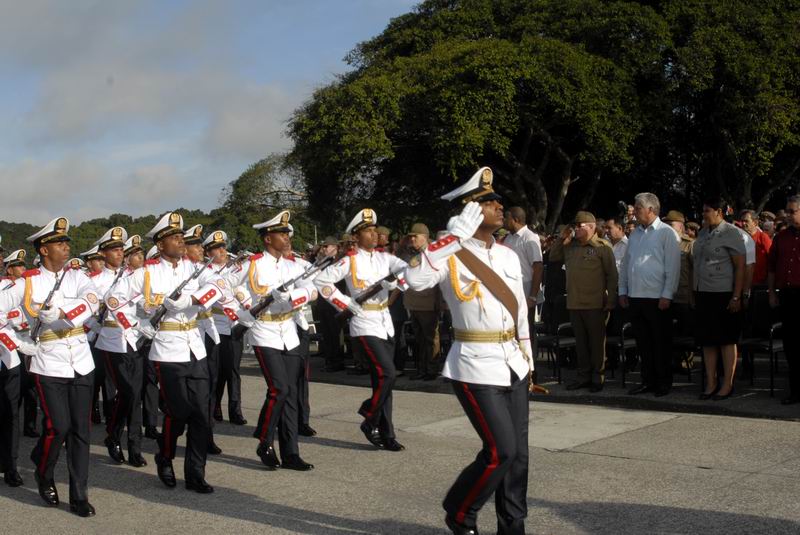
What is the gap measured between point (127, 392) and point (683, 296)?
6735mm

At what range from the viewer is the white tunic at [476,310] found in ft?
18.2

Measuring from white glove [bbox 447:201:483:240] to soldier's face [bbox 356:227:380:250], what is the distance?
3.82 meters

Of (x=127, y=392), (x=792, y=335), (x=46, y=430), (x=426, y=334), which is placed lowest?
(x=46, y=430)

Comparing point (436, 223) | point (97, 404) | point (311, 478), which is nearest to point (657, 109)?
point (436, 223)

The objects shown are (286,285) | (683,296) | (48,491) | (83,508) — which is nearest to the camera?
(83,508)

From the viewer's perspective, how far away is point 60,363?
7316mm

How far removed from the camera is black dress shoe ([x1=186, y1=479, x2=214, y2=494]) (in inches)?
299

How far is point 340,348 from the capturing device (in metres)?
15.4

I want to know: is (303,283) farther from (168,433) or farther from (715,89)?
(715,89)

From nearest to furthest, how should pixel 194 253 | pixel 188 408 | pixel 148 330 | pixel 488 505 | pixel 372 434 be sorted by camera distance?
1. pixel 488 505
2. pixel 188 408
3. pixel 148 330
4. pixel 372 434
5. pixel 194 253

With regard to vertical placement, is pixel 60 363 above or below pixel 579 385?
above

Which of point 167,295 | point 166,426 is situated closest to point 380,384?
point 166,426

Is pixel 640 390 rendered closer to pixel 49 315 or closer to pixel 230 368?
pixel 230 368

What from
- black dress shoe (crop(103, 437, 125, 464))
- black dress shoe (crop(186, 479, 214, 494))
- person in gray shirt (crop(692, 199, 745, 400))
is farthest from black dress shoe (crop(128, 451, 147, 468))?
person in gray shirt (crop(692, 199, 745, 400))
